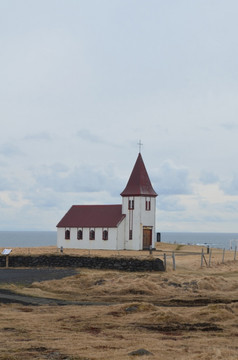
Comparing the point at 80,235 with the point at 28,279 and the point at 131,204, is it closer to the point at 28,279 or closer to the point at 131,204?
the point at 131,204

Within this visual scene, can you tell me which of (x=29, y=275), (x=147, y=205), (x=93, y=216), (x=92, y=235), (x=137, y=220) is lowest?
(x=29, y=275)

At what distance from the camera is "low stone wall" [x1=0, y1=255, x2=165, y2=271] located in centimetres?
3238

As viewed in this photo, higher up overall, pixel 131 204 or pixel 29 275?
pixel 131 204

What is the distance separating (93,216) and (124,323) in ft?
144

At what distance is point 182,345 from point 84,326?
3.47 metres

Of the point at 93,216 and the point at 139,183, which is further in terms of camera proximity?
the point at 93,216

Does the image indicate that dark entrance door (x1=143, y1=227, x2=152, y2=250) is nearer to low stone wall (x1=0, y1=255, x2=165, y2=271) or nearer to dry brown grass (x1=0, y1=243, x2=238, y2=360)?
low stone wall (x1=0, y1=255, x2=165, y2=271)

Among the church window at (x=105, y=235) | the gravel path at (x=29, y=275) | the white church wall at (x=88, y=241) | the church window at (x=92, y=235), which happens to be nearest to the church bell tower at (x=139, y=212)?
the white church wall at (x=88, y=241)

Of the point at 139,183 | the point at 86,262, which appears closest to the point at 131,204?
the point at 139,183

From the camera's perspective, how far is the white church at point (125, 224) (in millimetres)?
55875

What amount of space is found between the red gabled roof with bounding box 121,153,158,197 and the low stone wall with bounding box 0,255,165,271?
2159 centimetres

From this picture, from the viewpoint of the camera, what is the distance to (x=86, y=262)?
113 feet

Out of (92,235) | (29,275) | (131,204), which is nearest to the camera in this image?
(29,275)

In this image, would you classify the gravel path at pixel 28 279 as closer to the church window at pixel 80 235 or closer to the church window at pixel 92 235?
the church window at pixel 92 235
